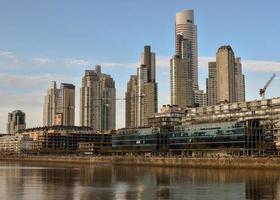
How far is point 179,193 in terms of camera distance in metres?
81.7

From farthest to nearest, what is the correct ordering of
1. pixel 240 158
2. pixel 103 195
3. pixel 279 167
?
pixel 240 158 < pixel 279 167 < pixel 103 195

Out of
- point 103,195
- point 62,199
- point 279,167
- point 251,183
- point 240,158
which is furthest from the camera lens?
point 240,158

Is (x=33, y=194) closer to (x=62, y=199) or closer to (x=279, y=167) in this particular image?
(x=62, y=199)

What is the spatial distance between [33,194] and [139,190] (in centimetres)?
1845

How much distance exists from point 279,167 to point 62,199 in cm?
9258

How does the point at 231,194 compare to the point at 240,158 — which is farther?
the point at 240,158

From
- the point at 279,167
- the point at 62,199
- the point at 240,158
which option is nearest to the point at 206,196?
the point at 62,199

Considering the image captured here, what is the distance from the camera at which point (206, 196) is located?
76625 mm

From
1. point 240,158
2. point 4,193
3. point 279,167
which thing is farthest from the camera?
point 240,158

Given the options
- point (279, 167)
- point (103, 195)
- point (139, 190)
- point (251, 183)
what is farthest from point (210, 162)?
point (103, 195)

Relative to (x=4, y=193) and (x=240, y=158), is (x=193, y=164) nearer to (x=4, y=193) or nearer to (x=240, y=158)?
(x=240, y=158)

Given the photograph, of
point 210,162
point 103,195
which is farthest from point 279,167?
point 103,195

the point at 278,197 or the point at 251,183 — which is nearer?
the point at 278,197

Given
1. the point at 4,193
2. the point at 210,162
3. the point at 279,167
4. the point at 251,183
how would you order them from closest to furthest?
the point at 4,193, the point at 251,183, the point at 279,167, the point at 210,162
